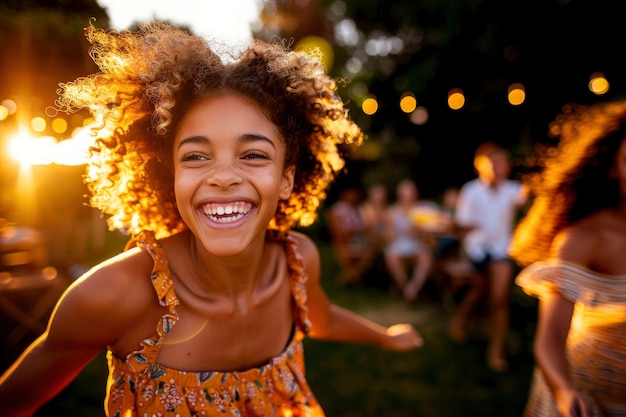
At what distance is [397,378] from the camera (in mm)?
4414

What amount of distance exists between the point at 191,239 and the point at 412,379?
11.1 feet

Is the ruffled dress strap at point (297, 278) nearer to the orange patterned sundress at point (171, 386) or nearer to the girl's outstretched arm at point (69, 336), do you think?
the orange patterned sundress at point (171, 386)

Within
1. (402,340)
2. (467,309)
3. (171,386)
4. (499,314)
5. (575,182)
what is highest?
(575,182)

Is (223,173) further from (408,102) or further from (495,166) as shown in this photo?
(408,102)

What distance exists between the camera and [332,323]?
2148mm

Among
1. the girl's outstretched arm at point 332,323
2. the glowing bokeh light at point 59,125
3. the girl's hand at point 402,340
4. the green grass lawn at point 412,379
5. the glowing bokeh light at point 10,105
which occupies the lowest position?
the green grass lawn at point 412,379

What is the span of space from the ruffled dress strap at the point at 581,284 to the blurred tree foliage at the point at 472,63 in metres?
5.50

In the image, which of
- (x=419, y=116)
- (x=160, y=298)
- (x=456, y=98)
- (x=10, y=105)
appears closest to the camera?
(x=160, y=298)

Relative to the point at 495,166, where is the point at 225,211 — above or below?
above

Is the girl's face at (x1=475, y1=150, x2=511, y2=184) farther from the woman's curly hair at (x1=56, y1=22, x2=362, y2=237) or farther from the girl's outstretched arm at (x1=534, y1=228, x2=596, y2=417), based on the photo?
the woman's curly hair at (x1=56, y1=22, x2=362, y2=237)

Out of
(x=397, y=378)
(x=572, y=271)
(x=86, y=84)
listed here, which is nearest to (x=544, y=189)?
(x=572, y=271)

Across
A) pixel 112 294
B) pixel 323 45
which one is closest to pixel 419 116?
pixel 323 45

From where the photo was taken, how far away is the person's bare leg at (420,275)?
715 centimetres

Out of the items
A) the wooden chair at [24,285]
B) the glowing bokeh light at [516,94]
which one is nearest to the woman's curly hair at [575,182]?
the wooden chair at [24,285]
